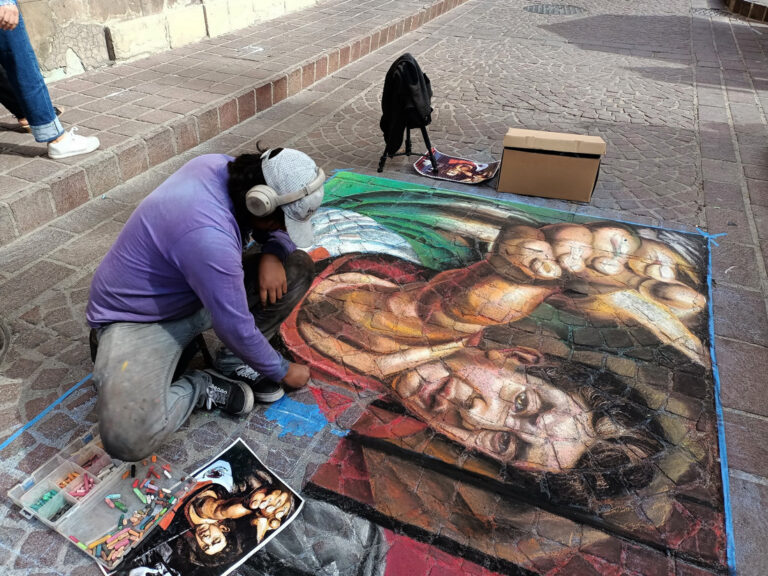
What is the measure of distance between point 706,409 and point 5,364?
3.07 metres

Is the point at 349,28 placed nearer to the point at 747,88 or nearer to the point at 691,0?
the point at 747,88

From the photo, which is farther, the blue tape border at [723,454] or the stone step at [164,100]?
the stone step at [164,100]

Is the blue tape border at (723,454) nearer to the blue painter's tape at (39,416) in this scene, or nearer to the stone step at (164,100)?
the blue painter's tape at (39,416)

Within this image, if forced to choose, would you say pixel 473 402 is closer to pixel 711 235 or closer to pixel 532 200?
pixel 532 200

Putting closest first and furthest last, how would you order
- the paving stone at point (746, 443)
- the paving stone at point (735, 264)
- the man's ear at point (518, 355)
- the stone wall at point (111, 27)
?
the paving stone at point (746, 443)
the man's ear at point (518, 355)
the paving stone at point (735, 264)
the stone wall at point (111, 27)

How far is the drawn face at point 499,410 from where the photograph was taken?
218 centimetres

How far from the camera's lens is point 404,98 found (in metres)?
3.82

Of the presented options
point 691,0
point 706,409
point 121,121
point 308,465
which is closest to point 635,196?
point 706,409

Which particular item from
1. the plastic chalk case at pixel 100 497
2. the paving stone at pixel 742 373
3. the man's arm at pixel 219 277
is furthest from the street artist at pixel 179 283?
the paving stone at pixel 742 373

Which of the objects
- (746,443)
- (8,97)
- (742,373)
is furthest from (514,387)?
(8,97)

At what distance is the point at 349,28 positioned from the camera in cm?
702

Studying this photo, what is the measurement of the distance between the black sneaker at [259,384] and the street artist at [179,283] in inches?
7.9

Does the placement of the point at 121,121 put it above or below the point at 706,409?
above

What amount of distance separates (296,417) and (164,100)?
343cm
